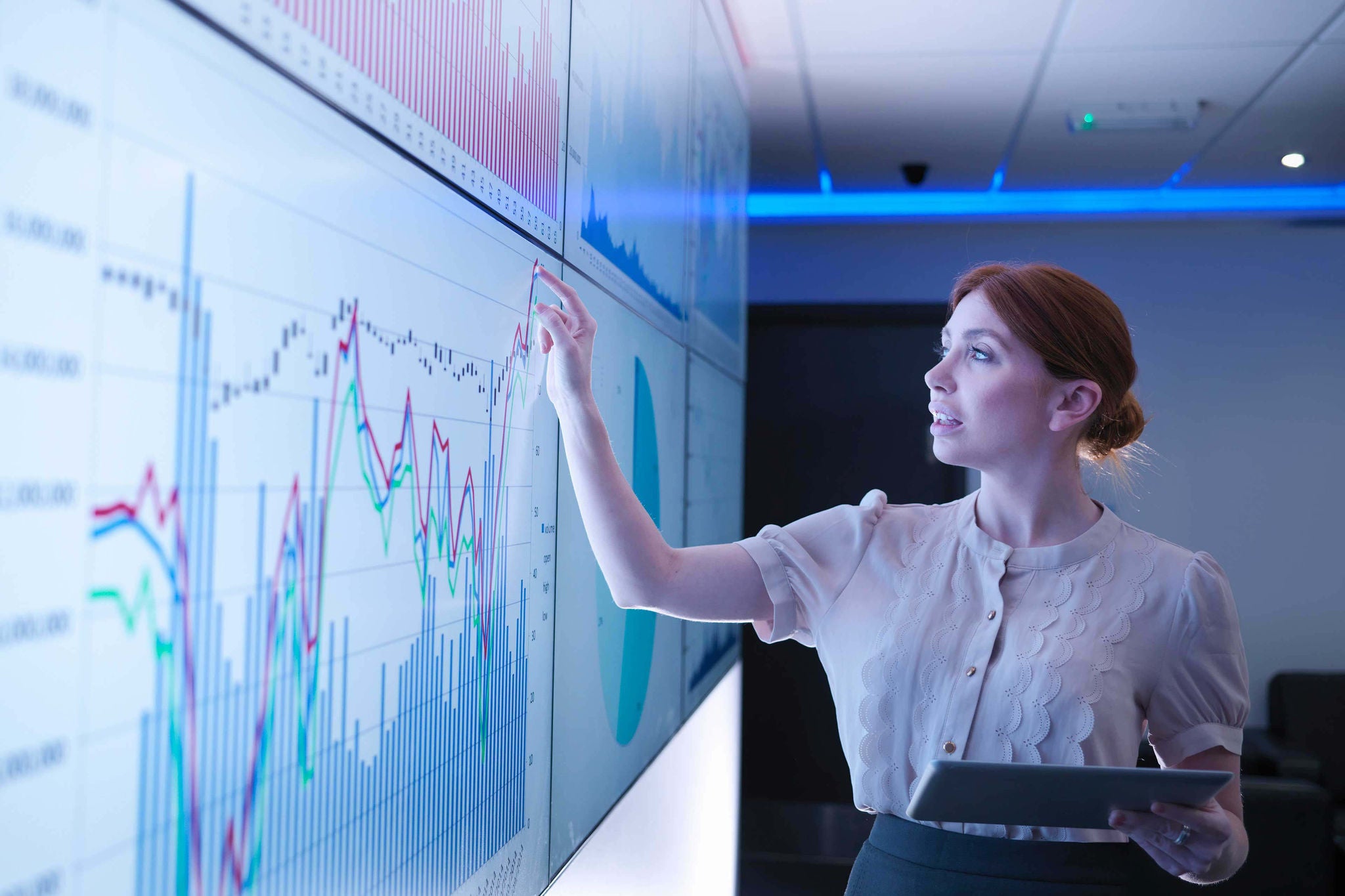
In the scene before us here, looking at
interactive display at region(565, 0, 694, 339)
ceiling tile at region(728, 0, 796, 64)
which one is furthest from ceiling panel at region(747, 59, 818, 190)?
interactive display at region(565, 0, 694, 339)

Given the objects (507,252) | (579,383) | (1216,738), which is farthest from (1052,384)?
(507,252)

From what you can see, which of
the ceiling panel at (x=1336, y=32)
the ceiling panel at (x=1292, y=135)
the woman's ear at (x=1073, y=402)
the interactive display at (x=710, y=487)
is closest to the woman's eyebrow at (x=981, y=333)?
the woman's ear at (x=1073, y=402)

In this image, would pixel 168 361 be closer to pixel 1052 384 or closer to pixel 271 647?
pixel 271 647

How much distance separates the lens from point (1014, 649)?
129 centimetres

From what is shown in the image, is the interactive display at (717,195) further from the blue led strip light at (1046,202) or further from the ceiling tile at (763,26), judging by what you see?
the blue led strip light at (1046,202)

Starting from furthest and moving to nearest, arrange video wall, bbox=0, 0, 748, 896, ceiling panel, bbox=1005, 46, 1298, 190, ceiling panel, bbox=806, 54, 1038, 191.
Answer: ceiling panel, bbox=806, 54, 1038, 191 → ceiling panel, bbox=1005, 46, 1298, 190 → video wall, bbox=0, 0, 748, 896

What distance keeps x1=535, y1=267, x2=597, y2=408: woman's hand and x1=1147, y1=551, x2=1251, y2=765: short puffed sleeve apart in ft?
2.66

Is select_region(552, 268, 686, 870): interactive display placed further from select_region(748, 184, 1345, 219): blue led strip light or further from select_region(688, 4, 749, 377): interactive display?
select_region(748, 184, 1345, 219): blue led strip light

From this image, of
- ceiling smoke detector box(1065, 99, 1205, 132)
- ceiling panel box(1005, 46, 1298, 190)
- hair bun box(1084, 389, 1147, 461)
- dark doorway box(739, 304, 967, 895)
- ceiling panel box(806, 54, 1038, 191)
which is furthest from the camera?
dark doorway box(739, 304, 967, 895)

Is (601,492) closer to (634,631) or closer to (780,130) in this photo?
(634,631)

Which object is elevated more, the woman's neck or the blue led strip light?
the blue led strip light

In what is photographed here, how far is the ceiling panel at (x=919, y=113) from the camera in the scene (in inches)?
118

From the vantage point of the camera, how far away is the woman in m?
1.25

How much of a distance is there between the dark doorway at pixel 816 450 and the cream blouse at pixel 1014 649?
299 centimetres
